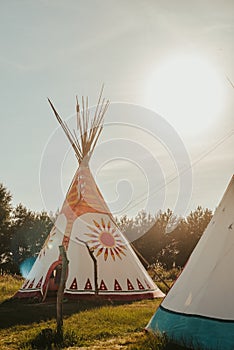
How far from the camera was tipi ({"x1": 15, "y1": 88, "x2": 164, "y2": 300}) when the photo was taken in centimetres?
1018

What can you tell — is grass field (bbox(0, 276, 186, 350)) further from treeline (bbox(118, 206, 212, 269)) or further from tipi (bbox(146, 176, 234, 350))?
treeline (bbox(118, 206, 212, 269))

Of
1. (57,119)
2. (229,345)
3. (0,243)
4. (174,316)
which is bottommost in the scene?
(229,345)

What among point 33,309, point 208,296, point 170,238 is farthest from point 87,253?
point 170,238

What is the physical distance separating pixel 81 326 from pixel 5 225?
82.0ft

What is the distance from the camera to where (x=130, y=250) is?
11539 millimetres

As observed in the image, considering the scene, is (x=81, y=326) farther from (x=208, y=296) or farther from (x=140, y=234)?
(x=140, y=234)

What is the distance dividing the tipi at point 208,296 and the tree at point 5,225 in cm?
2604

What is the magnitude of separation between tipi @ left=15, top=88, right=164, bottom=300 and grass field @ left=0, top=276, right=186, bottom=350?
0.72 m

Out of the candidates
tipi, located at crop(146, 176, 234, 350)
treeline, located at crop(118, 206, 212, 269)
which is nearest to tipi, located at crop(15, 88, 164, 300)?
tipi, located at crop(146, 176, 234, 350)

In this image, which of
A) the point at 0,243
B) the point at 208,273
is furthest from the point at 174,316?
the point at 0,243

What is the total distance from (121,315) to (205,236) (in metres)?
2.68

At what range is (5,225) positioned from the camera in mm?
30422

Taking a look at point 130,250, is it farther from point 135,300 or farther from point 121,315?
point 121,315

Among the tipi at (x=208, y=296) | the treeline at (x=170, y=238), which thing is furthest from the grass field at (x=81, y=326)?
the treeline at (x=170, y=238)
